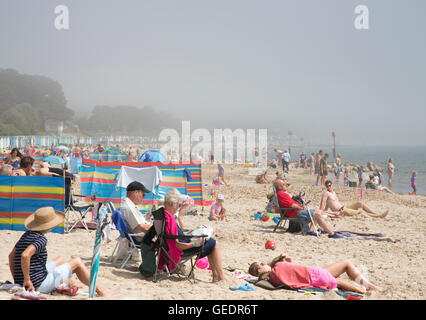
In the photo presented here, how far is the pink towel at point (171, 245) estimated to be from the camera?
4.39 meters

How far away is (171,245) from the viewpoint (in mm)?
4434

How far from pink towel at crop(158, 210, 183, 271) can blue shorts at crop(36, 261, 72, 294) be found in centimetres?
108

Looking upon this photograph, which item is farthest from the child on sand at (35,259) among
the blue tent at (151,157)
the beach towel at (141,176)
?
the blue tent at (151,157)

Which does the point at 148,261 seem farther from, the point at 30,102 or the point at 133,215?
the point at 30,102

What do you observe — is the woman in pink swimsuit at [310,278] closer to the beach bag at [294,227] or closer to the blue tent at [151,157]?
the beach bag at [294,227]

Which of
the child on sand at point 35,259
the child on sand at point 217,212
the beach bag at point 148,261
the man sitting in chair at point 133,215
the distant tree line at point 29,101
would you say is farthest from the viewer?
the distant tree line at point 29,101

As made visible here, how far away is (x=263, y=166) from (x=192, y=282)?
83.0 ft

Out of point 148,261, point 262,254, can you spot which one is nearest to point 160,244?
point 148,261

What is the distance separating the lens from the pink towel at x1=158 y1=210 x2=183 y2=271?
4.39m

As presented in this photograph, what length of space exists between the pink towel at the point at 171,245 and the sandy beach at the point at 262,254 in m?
0.20

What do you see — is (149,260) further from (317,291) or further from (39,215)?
(317,291)

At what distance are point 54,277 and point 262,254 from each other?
3.39 m

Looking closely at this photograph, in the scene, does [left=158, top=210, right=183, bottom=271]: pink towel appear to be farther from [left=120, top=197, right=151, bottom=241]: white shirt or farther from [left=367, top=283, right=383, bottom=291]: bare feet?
[left=367, top=283, right=383, bottom=291]: bare feet

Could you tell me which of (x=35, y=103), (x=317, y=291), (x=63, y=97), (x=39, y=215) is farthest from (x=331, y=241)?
(x=63, y=97)
